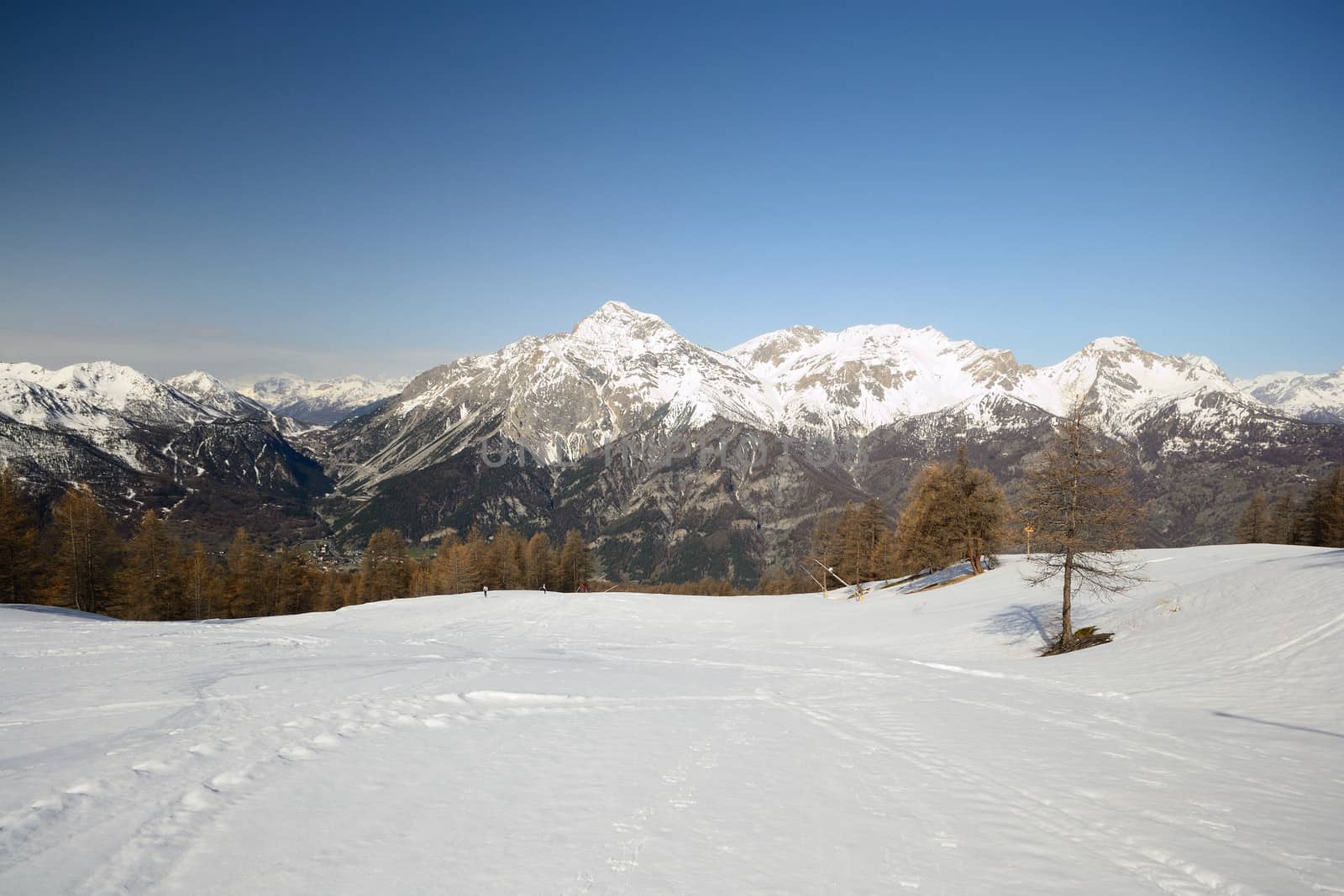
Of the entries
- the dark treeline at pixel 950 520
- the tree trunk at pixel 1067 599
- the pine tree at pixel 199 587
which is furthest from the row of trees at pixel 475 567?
the tree trunk at pixel 1067 599

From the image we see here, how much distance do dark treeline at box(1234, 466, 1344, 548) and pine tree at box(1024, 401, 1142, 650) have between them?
47958mm

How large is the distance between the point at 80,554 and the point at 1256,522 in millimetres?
122731

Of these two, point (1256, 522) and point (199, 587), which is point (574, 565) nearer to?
point (199, 587)

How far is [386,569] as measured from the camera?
84.2 metres

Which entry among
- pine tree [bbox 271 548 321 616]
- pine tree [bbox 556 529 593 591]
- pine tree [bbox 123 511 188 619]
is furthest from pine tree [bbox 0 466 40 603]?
pine tree [bbox 556 529 593 591]

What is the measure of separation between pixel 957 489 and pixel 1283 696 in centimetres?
3389

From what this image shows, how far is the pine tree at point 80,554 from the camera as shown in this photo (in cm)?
4700

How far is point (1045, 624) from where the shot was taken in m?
29.0

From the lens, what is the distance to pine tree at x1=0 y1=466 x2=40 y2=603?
4119cm

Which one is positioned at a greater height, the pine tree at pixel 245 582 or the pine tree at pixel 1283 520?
the pine tree at pixel 1283 520

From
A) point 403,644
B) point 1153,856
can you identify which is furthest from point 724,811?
point 403,644

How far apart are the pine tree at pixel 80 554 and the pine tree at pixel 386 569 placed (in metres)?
32.5

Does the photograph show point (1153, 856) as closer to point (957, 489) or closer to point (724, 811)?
point (724, 811)

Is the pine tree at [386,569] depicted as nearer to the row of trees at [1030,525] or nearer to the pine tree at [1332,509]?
the row of trees at [1030,525]
